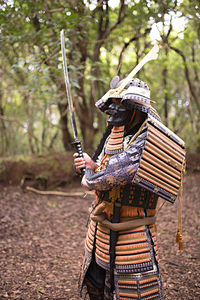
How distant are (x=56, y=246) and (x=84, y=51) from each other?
14.3ft

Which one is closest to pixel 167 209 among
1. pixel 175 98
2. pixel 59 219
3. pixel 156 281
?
pixel 59 219

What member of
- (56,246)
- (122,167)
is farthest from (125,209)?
(56,246)

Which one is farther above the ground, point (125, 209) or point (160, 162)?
point (160, 162)

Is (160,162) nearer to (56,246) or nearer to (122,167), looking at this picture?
(122,167)

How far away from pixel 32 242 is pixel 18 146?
8.81 meters

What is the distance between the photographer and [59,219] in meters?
5.42

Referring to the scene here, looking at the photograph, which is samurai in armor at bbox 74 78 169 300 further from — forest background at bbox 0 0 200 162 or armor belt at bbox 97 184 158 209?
forest background at bbox 0 0 200 162

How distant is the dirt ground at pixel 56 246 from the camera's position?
308 cm

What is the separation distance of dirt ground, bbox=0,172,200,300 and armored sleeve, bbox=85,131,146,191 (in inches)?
27.9

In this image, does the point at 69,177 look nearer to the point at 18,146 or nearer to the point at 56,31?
the point at 56,31

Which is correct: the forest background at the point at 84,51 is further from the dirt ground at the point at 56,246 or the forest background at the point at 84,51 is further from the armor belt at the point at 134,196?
the dirt ground at the point at 56,246

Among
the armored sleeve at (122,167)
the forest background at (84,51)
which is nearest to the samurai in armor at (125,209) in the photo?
the armored sleeve at (122,167)

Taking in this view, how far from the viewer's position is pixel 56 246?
431cm

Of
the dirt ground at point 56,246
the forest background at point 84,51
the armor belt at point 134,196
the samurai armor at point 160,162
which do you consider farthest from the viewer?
the forest background at point 84,51
